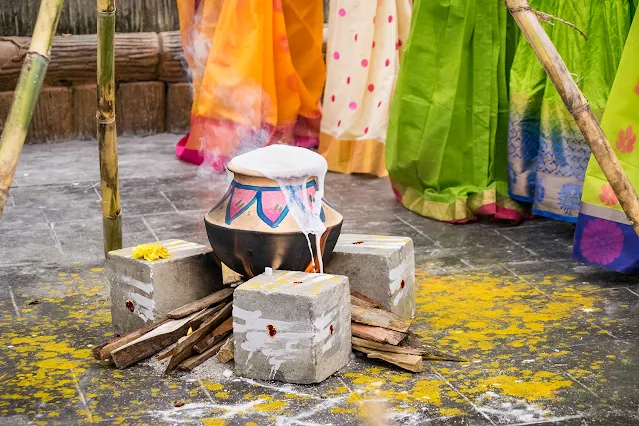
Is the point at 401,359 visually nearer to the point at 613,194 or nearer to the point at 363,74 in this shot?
the point at 613,194

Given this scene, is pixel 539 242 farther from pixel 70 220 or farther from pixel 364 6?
→ pixel 70 220

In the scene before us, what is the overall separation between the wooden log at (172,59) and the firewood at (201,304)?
4259 millimetres

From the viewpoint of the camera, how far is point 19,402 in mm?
3439

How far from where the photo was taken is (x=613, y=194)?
4.66m

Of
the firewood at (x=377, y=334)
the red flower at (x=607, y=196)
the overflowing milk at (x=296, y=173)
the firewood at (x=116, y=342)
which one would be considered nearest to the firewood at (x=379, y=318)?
the firewood at (x=377, y=334)

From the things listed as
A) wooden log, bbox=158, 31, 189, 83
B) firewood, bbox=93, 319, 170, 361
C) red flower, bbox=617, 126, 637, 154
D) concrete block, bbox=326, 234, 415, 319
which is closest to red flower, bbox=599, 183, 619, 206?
red flower, bbox=617, 126, 637, 154

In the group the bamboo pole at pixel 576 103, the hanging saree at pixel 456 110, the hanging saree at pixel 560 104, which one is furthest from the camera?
the hanging saree at pixel 456 110

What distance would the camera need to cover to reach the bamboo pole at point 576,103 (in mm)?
3395

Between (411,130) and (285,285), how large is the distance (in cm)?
244

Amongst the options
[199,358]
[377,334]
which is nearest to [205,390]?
[199,358]

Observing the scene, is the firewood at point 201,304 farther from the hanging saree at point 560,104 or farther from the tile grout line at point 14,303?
the hanging saree at point 560,104

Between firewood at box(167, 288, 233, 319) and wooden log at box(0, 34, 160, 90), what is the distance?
13.5ft

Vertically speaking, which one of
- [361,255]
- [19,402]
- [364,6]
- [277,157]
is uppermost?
[364,6]

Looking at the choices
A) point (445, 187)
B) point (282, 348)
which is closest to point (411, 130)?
point (445, 187)
